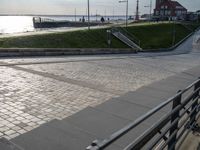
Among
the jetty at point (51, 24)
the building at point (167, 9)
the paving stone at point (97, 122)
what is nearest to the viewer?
the paving stone at point (97, 122)

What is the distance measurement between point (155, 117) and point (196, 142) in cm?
179

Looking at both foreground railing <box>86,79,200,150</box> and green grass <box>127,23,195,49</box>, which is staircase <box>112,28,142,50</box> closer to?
green grass <box>127,23,195,49</box>

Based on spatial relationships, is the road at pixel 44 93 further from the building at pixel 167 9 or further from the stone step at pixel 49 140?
the building at pixel 167 9

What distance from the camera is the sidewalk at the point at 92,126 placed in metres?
4.78

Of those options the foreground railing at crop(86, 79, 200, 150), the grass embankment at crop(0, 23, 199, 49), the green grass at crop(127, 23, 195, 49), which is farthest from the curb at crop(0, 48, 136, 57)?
the green grass at crop(127, 23, 195, 49)

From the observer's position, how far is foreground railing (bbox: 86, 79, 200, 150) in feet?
7.55

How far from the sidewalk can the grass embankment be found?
58.0 ft

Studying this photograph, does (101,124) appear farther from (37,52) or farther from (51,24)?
(51,24)

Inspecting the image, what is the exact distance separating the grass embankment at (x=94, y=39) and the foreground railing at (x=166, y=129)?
2028cm

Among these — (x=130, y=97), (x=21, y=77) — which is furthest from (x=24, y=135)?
(x=21, y=77)

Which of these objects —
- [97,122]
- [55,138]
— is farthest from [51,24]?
[55,138]

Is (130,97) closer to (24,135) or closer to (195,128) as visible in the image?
(195,128)

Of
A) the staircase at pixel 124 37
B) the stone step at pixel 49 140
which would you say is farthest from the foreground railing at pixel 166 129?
the staircase at pixel 124 37

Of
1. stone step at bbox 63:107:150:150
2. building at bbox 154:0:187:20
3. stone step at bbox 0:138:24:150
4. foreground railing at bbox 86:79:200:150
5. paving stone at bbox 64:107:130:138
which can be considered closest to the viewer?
foreground railing at bbox 86:79:200:150
